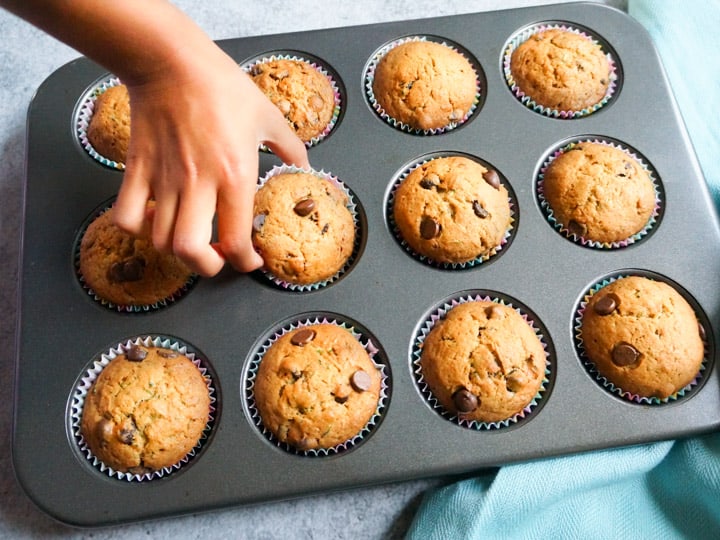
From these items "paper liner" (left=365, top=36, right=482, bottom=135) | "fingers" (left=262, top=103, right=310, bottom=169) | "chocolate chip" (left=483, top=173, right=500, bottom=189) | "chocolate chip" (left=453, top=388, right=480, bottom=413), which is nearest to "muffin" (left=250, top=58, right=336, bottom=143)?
"paper liner" (left=365, top=36, right=482, bottom=135)

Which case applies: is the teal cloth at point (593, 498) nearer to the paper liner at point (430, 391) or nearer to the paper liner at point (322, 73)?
the paper liner at point (430, 391)

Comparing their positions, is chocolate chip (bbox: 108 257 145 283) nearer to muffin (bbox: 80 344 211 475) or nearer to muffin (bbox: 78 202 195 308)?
muffin (bbox: 78 202 195 308)

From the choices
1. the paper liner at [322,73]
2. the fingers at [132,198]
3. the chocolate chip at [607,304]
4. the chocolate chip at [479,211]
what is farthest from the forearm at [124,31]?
the chocolate chip at [607,304]

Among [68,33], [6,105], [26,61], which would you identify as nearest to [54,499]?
[68,33]

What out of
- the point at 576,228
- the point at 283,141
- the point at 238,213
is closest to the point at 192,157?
the point at 238,213

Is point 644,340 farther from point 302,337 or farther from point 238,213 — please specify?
point 238,213
